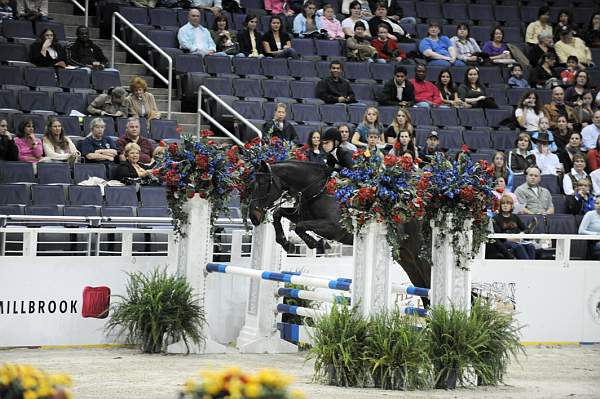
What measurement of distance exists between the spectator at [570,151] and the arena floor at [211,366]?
609 centimetres

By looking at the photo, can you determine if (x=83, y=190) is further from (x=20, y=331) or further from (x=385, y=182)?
(x=385, y=182)

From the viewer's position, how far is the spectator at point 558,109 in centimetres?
1903

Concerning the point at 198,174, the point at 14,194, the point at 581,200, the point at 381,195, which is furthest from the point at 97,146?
the point at 581,200

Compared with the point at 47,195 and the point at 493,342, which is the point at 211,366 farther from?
the point at 47,195

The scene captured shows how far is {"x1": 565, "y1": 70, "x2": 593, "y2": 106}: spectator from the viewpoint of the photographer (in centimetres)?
1991

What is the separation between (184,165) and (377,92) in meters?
7.50

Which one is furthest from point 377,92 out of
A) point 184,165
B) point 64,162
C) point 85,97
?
point 184,165

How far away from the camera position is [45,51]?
52.4 ft

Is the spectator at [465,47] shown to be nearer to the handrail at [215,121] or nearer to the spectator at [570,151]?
the spectator at [570,151]

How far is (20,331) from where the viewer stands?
11195 mm

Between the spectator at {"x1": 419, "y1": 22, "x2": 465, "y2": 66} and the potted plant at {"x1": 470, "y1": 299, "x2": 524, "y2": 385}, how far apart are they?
10.7 metres

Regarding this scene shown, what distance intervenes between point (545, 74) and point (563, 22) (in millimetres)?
1705

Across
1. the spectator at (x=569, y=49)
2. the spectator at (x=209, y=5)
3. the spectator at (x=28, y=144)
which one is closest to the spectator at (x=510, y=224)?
the spectator at (x=28, y=144)

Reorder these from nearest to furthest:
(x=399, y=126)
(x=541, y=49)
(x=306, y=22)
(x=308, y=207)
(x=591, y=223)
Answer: (x=308, y=207)
(x=591, y=223)
(x=399, y=126)
(x=306, y=22)
(x=541, y=49)
